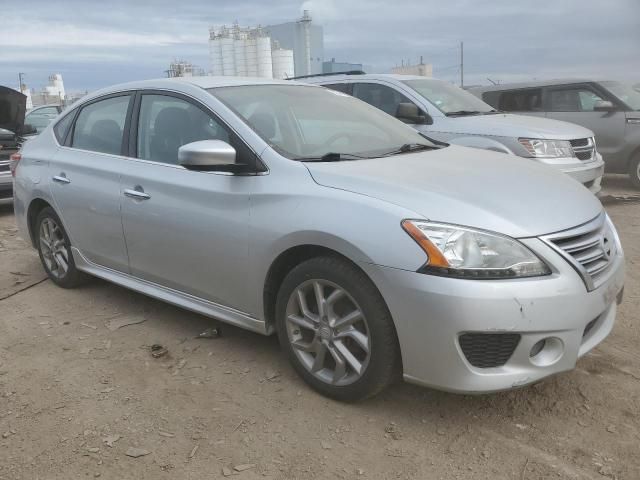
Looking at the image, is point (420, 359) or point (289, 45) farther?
point (289, 45)

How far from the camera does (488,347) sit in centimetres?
248

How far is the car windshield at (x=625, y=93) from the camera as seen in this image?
352 inches

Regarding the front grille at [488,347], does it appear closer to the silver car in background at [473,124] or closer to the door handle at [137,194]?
the door handle at [137,194]

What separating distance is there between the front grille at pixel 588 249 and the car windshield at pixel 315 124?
1.17 m

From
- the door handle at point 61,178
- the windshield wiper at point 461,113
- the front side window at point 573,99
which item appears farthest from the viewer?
the front side window at point 573,99

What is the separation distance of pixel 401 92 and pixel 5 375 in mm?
5532

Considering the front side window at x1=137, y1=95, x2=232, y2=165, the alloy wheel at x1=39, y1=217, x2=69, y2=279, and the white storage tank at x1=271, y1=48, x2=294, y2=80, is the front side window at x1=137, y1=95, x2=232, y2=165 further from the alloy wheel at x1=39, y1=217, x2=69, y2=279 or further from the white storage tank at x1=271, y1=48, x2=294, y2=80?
the white storage tank at x1=271, y1=48, x2=294, y2=80

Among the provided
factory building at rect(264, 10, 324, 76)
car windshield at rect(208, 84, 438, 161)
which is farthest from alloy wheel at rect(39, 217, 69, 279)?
factory building at rect(264, 10, 324, 76)

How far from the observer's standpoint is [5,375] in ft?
11.1

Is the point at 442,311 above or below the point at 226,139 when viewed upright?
below

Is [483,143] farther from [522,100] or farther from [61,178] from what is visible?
[61,178]

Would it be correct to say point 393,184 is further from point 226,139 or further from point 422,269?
point 226,139

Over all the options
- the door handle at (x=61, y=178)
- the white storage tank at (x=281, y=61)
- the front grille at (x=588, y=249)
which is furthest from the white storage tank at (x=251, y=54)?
the front grille at (x=588, y=249)

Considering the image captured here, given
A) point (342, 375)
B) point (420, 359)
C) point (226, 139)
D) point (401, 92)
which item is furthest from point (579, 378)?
point (401, 92)
